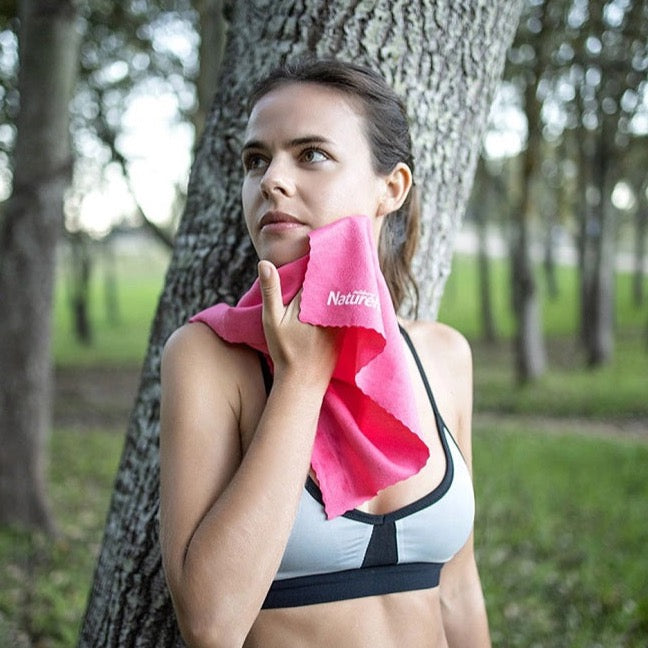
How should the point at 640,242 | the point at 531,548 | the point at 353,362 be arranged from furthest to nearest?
the point at 640,242
the point at 531,548
the point at 353,362

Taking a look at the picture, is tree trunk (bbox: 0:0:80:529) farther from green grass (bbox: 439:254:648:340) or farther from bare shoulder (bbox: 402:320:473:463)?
green grass (bbox: 439:254:648:340)

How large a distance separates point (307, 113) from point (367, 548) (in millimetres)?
989

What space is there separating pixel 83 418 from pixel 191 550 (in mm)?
13651

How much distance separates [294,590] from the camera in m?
1.80

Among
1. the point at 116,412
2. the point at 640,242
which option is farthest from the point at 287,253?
the point at 640,242

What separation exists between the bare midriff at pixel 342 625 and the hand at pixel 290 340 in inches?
20.3

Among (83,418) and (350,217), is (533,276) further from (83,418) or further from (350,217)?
(350,217)

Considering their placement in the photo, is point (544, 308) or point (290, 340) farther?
point (544, 308)

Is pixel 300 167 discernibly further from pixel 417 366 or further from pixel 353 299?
pixel 417 366

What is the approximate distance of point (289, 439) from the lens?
1.68m

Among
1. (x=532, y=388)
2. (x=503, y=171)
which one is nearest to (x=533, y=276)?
(x=532, y=388)

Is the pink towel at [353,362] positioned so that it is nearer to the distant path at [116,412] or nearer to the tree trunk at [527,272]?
the distant path at [116,412]

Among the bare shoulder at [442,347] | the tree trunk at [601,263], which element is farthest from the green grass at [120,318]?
the tree trunk at [601,263]

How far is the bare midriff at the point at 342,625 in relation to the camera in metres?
1.81
